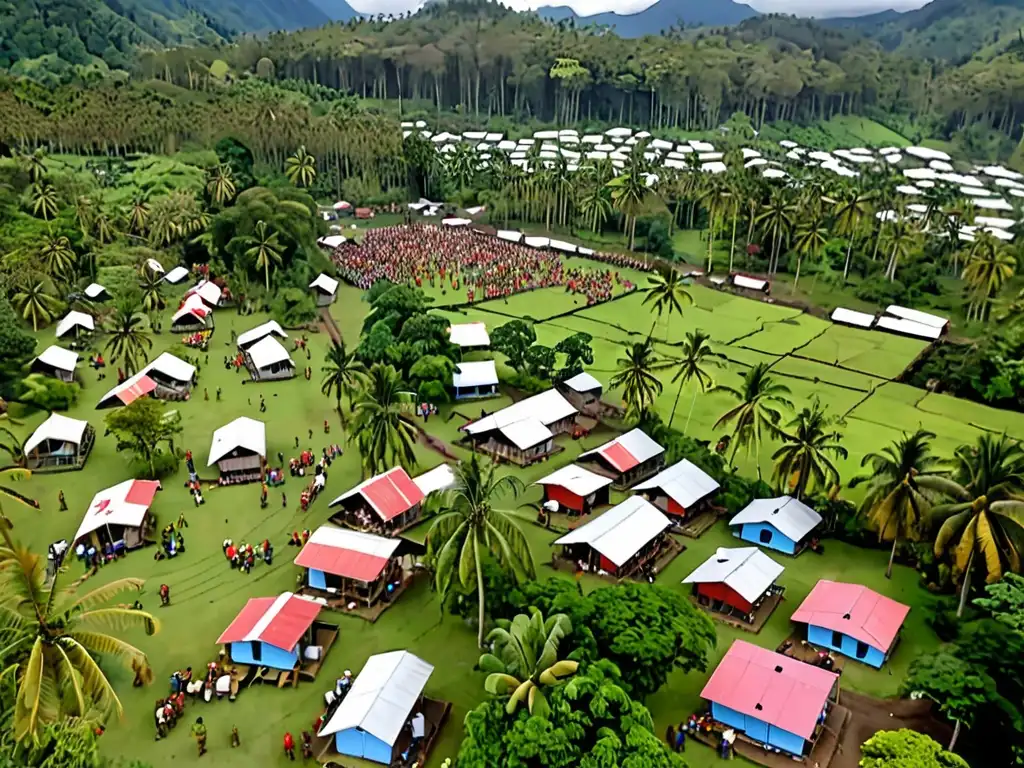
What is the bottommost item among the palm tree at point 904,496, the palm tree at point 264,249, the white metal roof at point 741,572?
the white metal roof at point 741,572

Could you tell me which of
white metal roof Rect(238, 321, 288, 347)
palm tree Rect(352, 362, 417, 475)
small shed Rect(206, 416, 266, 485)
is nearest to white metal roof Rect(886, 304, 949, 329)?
palm tree Rect(352, 362, 417, 475)

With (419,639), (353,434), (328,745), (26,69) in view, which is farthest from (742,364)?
A: (26,69)

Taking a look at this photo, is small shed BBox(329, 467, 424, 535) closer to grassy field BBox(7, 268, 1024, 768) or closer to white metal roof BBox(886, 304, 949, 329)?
grassy field BBox(7, 268, 1024, 768)

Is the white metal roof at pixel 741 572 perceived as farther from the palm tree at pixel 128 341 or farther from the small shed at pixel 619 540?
the palm tree at pixel 128 341

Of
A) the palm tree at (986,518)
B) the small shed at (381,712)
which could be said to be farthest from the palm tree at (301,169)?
the palm tree at (986,518)

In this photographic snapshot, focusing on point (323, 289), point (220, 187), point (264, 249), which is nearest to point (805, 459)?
point (264, 249)

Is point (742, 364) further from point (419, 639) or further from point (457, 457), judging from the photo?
point (419, 639)
